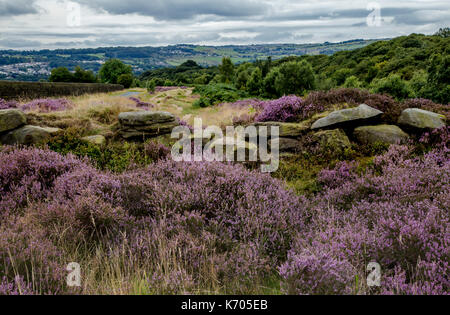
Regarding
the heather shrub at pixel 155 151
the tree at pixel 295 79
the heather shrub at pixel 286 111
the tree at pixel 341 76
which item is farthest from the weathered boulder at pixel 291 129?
the tree at pixel 341 76

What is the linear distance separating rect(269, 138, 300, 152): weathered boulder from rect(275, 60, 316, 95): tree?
51.9 feet

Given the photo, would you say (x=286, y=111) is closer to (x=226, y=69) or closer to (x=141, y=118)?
(x=141, y=118)

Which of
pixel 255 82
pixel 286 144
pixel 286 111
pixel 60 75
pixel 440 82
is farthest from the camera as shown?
pixel 60 75

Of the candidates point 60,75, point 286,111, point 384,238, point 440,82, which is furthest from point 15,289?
point 60,75

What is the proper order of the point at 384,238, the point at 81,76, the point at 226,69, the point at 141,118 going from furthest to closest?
the point at 81,76 < the point at 226,69 < the point at 141,118 < the point at 384,238

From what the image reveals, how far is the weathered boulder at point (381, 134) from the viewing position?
22.5 feet

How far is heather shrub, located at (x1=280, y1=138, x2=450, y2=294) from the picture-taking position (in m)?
2.43

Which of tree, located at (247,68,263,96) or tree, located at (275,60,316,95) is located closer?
tree, located at (275,60,316,95)

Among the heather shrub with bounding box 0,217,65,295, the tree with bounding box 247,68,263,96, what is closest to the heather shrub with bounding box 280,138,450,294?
the heather shrub with bounding box 0,217,65,295

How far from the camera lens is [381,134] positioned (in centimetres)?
704

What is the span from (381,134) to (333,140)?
3.98 ft

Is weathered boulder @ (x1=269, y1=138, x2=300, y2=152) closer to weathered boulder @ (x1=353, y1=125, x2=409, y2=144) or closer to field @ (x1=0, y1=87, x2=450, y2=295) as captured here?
field @ (x1=0, y1=87, x2=450, y2=295)
